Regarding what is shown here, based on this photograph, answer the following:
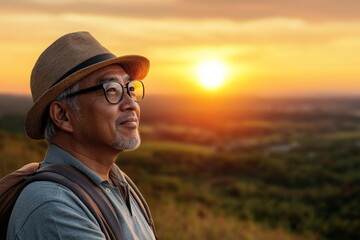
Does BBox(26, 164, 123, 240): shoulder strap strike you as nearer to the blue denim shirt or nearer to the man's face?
the blue denim shirt

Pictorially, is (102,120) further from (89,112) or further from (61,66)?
(61,66)

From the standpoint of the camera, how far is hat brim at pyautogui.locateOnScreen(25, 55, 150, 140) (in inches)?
104

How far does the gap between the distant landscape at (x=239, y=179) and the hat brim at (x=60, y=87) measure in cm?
826

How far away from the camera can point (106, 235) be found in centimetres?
237

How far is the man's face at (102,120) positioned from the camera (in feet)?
8.82

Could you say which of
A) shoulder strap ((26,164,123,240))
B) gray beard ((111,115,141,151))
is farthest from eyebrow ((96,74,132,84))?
shoulder strap ((26,164,123,240))

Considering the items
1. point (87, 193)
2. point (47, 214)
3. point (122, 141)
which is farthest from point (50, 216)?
point (122, 141)

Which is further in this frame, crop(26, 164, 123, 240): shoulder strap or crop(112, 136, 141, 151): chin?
crop(112, 136, 141, 151): chin

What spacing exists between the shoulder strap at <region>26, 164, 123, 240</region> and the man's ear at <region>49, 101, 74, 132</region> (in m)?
0.25

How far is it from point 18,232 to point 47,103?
27.2 inches

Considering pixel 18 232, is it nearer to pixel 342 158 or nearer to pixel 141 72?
pixel 141 72

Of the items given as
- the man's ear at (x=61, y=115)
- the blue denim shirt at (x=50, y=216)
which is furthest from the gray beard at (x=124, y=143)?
the blue denim shirt at (x=50, y=216)

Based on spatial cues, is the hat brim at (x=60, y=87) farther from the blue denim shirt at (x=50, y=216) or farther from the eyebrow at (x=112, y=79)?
the blue denim shirt at (x=50, y=216)

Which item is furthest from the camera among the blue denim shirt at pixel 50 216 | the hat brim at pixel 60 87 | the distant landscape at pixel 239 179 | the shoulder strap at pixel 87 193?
the distant landscape at pixel 239 179
